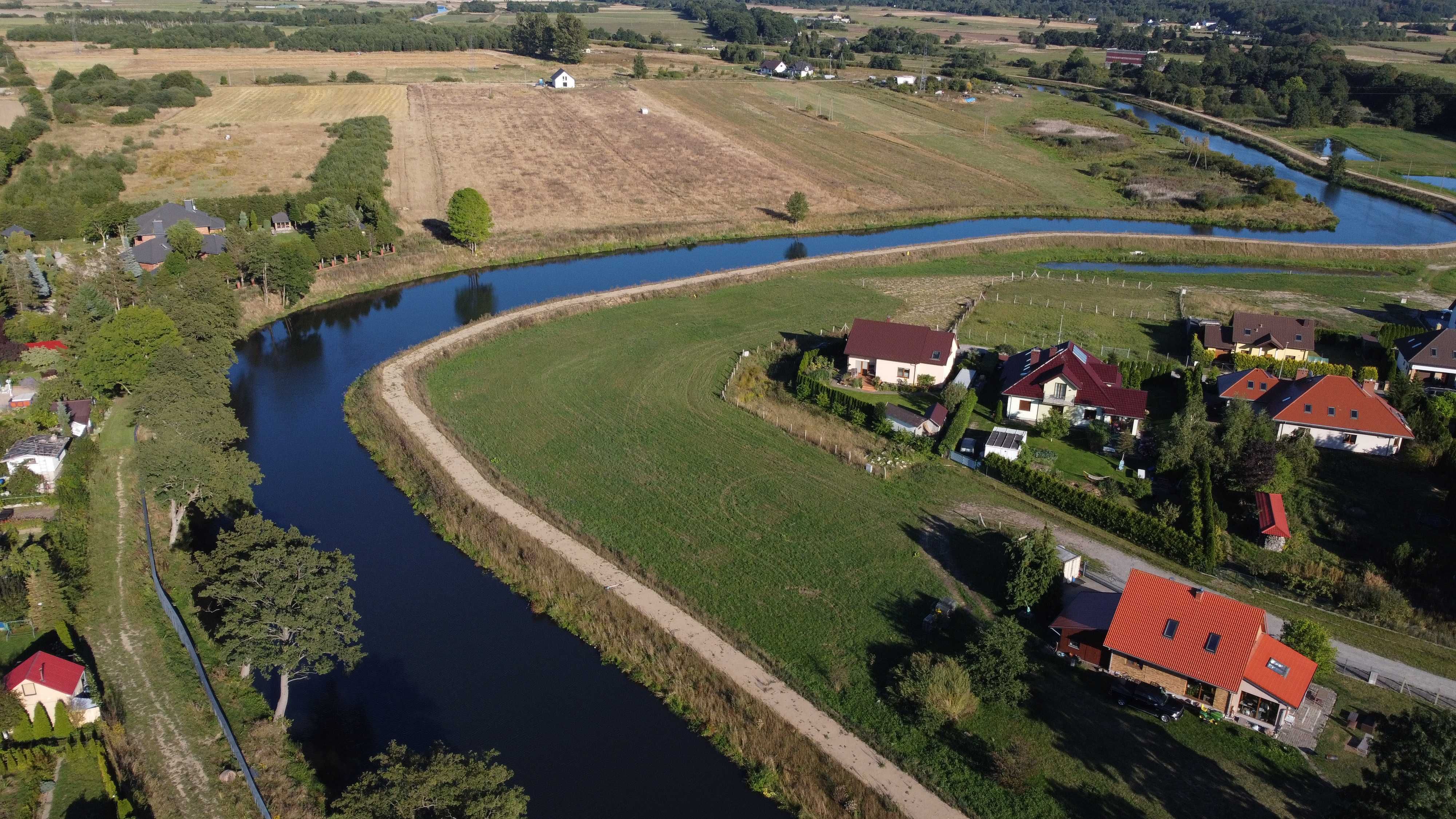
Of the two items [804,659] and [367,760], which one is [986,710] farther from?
[367,760]

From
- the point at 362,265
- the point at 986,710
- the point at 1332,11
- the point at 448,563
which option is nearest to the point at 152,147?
the point at 362,265

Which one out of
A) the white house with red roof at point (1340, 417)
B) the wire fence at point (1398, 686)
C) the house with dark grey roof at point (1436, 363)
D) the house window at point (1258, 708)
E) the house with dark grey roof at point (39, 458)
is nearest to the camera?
the house window at point (1258, 708)

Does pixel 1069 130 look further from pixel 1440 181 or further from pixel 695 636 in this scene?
pixel 695 636

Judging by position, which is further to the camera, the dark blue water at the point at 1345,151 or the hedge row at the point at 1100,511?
the dark blue water at the point at 1345,151

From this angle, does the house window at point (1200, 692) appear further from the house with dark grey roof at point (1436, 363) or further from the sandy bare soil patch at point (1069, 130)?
the sandy bare soil patch at point (1069, 130)

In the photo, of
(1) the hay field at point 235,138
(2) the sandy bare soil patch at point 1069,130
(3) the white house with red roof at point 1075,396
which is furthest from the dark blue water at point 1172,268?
(1) the hay field at point 235,138

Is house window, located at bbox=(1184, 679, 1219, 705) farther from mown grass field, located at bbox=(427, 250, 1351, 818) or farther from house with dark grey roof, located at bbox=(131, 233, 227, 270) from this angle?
house with dark grey roof, located at bbox=(131, 233, 227, 270)
